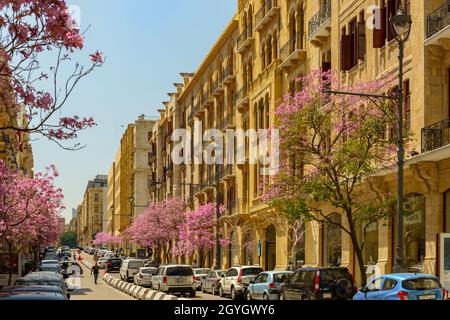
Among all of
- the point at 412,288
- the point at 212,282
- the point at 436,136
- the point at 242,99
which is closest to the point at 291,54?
the point at 242,99

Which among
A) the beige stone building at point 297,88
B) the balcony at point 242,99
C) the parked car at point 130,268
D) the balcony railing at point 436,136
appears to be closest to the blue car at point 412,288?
the beige stone building at point 297,88

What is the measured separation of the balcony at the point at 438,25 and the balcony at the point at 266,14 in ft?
70.7

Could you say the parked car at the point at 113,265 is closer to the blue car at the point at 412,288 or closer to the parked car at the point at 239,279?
the parked car at the point at 239,279

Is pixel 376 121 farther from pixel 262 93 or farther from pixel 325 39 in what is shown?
pixel 262 93

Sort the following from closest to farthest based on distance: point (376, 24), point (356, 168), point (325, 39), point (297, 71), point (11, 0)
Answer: point (11, 0), point (356, 168), point (376, 24), point (325, 39), point (297, 71)

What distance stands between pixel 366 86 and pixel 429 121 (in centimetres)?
276

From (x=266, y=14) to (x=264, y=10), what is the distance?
179 cm

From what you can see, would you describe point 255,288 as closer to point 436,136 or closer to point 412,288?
point 436,136

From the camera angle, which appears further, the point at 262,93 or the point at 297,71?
the point at 262,93

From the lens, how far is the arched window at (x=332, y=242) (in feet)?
124

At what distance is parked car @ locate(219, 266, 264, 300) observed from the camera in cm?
3606

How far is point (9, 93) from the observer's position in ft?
48.1
